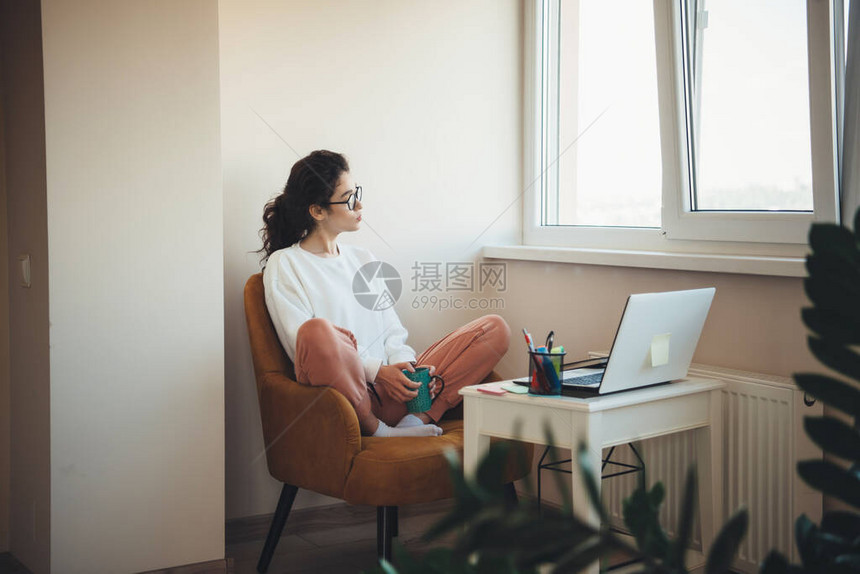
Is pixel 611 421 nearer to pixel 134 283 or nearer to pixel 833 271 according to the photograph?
pixel 134 283

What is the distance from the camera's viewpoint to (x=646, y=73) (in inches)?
112

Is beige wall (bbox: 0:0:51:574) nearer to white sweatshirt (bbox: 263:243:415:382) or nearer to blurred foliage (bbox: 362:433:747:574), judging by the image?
white sweatshirt (bbox: 263:243:415:382)

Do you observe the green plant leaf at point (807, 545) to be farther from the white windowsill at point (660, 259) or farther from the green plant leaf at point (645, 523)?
the white windowsill at point (660, 259)

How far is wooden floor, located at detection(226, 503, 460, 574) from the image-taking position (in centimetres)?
252

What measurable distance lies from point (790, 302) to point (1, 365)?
90.3 inches

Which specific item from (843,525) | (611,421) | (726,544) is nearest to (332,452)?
(611,421)

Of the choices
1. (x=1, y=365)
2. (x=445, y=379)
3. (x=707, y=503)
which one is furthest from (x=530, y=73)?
(x=1, y=365)

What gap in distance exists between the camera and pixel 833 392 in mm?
596

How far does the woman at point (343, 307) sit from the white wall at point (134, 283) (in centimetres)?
26

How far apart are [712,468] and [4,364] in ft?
6.82

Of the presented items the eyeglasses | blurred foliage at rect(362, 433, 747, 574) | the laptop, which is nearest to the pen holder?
the laptop

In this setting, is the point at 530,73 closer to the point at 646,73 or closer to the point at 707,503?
the point at 646,73

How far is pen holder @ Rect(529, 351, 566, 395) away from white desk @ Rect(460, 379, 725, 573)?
5cm

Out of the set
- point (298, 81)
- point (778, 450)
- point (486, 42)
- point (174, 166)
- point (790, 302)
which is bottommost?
point (778, 450)
